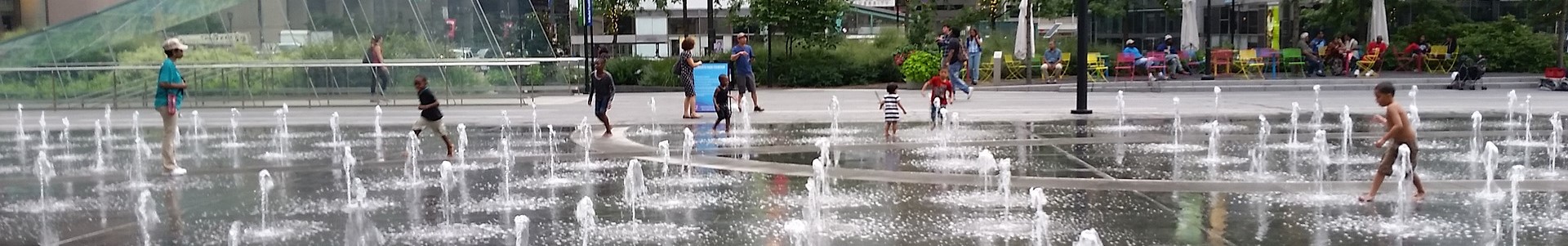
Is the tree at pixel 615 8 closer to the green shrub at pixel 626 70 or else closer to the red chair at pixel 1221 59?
the green shrub at pixel 626 70

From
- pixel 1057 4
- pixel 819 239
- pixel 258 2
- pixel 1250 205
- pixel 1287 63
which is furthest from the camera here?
pixel 1057 4

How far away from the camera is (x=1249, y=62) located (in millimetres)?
30016

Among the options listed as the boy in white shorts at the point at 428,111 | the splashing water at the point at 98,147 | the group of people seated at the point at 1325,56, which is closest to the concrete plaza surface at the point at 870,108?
the splashing water at the point at 98,147

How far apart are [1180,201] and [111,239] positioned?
605 cm

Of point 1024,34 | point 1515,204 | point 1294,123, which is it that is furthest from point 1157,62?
point 1515,204

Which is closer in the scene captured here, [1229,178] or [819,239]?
[819,239]

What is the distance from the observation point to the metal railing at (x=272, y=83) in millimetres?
23047

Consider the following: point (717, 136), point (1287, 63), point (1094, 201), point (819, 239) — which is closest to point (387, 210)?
point (819, 239)

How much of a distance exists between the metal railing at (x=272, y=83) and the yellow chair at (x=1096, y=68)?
415 inches

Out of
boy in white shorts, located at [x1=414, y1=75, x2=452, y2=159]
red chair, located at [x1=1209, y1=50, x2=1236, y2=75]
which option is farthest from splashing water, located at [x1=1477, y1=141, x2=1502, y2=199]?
red chair, located at [x1=1209, y1=50, x2=1236, y2=75]

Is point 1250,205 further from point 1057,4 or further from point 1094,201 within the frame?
point 1057,4

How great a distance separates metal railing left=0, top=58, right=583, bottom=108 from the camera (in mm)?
23047

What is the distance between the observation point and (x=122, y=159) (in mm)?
13734

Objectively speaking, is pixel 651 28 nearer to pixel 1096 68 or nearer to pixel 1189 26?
pixel 1189 26
